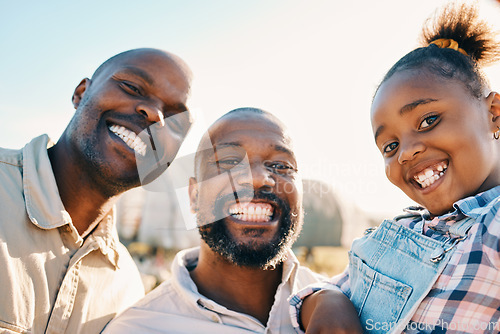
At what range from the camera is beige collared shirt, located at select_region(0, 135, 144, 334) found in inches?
89.1

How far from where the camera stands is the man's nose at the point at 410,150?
1965mm

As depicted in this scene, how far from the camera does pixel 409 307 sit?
1.80 metres

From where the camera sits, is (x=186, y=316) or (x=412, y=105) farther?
(x=186, y=316)

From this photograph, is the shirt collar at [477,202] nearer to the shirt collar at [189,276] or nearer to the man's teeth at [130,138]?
the shirt collar at [189,276]

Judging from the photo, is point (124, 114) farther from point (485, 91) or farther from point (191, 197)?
point (485, 91)

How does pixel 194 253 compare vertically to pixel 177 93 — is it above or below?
below

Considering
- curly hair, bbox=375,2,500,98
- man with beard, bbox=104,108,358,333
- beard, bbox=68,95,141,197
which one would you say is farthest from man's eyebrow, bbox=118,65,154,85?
curly hair, bbox=375,2,500,98

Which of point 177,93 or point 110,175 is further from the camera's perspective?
point 177,93

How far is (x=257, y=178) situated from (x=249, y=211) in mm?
235

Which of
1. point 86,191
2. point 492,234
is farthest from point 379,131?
point 86,191

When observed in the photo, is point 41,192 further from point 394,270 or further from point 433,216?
point 433,216

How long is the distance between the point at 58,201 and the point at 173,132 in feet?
3.15

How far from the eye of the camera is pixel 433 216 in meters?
2.17

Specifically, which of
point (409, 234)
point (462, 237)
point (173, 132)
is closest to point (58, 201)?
point (173, 132)
